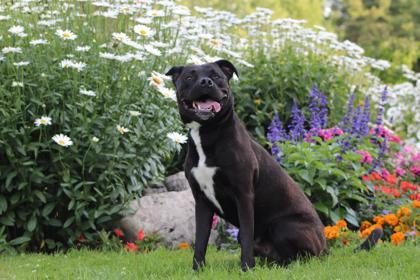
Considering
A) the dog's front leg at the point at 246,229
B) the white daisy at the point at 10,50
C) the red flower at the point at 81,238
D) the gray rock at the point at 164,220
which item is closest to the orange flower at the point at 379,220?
the gray rock at the point at 164,220

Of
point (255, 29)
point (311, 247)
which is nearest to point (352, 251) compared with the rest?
point (311, 247)

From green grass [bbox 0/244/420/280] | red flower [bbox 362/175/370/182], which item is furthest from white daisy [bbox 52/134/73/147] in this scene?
red flower [bbox 362/175/370/182]

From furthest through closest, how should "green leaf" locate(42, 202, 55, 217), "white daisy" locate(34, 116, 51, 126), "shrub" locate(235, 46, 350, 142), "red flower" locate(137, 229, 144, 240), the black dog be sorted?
"shrub" locate(235, 46, 350, 142), "red flower" locate(137, 229, 144, 240), "green leaf" locate(42, 202, 55, 217), "white daisy" locate(34, 116, 51, 126), the black dog

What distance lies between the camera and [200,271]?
4.24m

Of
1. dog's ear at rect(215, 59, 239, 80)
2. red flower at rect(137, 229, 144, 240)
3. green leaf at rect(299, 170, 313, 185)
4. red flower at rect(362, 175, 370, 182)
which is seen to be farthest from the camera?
red flower at rect(362, 175, 370, 182)

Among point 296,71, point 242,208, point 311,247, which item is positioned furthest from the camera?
point 296,71

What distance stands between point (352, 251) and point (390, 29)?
21104 mm

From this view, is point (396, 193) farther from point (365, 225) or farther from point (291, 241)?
point (291, 241)

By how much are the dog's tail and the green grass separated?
0.06 m

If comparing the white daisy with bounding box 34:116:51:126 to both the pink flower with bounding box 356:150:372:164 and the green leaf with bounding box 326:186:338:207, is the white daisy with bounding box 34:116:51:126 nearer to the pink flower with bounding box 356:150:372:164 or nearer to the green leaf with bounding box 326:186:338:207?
the green leaf with bounding box 326:186:338:207

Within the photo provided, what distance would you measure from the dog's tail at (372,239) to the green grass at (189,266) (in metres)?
0.06

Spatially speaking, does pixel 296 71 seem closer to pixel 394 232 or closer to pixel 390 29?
pixel 394 232

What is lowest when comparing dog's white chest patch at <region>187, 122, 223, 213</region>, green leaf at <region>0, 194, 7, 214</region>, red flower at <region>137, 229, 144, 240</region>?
red flower at <region>137, 229, 144, 240</region>

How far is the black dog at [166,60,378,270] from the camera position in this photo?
4105mm
